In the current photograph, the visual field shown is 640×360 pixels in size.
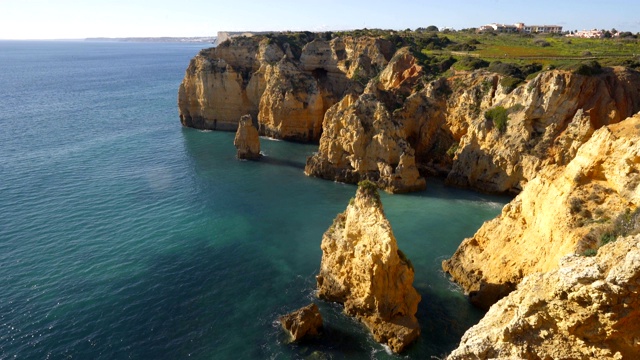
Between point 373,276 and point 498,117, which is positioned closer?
point 373,276

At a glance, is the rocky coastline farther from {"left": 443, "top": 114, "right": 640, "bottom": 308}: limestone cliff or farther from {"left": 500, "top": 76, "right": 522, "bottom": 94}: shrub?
{"left": 500, "top": 76, "right": 522, "bottom": 94}: shrub

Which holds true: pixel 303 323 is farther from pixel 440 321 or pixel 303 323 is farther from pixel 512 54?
pixel 512 54

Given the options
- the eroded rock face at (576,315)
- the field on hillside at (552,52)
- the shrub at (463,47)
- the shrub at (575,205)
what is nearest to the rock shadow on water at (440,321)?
the shrub at (575,205)

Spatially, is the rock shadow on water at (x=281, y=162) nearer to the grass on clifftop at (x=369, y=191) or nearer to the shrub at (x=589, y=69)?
the grass on clifftop at (x=369, y=191)

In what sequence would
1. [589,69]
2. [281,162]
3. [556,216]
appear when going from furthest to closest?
[281,162] → [589,69] → [556,216]

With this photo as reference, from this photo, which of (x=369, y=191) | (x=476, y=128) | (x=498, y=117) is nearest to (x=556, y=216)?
(x=369, y=191)

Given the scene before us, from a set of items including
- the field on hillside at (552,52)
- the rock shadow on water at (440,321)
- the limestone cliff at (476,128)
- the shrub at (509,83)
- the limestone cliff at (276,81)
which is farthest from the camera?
the limestone cliff at (276,81)
